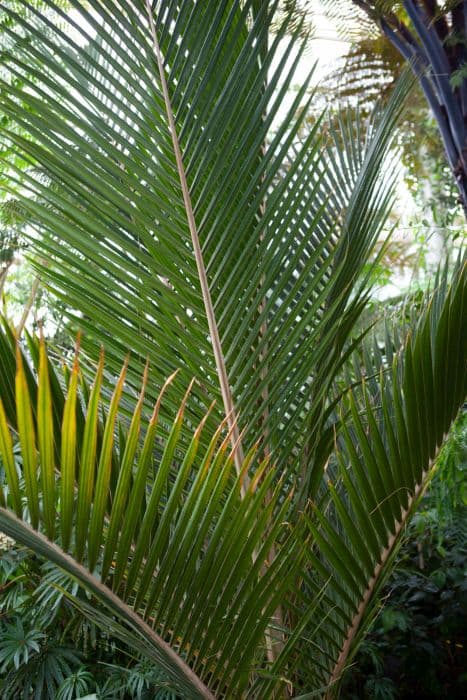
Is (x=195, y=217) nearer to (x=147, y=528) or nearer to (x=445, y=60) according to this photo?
(x=147, y=528)

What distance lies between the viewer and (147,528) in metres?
0.71

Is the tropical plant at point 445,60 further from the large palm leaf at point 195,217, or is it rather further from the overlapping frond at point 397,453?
the overlapping frond at point 397,453

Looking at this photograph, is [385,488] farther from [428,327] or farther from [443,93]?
[443,93]

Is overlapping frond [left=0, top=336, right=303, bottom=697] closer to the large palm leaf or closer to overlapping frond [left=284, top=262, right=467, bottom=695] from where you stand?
overlapping frond [left=284, top=262, right=467, bottom=695]

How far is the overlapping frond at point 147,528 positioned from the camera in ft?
2.09

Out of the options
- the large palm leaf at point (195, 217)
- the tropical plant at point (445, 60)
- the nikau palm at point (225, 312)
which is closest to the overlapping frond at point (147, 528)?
the nikau palm at point (225, 312)

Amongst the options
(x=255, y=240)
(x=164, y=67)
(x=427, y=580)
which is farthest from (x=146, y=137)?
(x=427, y=580)

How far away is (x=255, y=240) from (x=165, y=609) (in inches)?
20.5

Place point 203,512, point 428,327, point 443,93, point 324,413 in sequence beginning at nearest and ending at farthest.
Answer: point 203,512 < point 428,327 < point 324,413 < point 443,93

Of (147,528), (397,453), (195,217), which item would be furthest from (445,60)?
(147,528)

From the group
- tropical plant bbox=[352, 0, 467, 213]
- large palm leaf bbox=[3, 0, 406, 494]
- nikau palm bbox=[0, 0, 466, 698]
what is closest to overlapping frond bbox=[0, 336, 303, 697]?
nikau palm bbox=[0, 0, 466, 698]

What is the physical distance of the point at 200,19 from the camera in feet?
3.28

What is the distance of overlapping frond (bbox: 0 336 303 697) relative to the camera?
2.09ft

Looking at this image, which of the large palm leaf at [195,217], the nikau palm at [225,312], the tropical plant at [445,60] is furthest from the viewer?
the tropical plant at [445,60]
